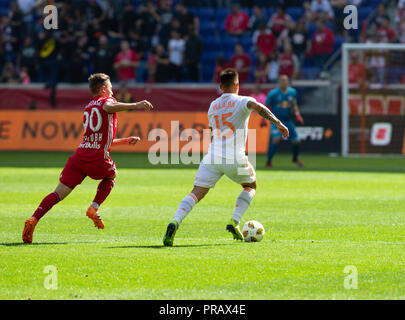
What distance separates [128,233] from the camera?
1042cm

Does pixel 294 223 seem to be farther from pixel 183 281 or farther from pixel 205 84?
pixel 205 84

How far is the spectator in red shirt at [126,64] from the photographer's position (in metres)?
28.7

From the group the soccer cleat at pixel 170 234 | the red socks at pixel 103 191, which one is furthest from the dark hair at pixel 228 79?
the red socks at pixel 103 191

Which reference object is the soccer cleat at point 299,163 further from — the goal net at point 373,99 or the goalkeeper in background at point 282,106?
the goal net at point 373,99

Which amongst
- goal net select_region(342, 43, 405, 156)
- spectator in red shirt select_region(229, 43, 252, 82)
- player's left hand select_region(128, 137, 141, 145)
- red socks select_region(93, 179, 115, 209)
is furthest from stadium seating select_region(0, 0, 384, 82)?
red socks select_region(93, 179, 115, 209)

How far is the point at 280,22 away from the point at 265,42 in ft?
3.05

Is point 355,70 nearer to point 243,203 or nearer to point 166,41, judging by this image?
point 166,41

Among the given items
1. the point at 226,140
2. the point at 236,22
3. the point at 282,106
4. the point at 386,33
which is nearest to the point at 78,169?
the point at 226,140

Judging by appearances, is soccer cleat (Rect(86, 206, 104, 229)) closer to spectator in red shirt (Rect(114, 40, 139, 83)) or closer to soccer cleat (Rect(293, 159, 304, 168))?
soccer cleat (Rect(293, 159, 304, 168))

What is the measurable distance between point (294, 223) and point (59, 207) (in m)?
4.06

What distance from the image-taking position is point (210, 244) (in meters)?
9.41

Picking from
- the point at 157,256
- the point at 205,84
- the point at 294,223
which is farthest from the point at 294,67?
the point at 157,256

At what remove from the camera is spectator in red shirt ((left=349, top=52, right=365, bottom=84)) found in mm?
27145

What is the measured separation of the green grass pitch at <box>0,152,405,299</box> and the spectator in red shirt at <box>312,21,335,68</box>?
11.3m
